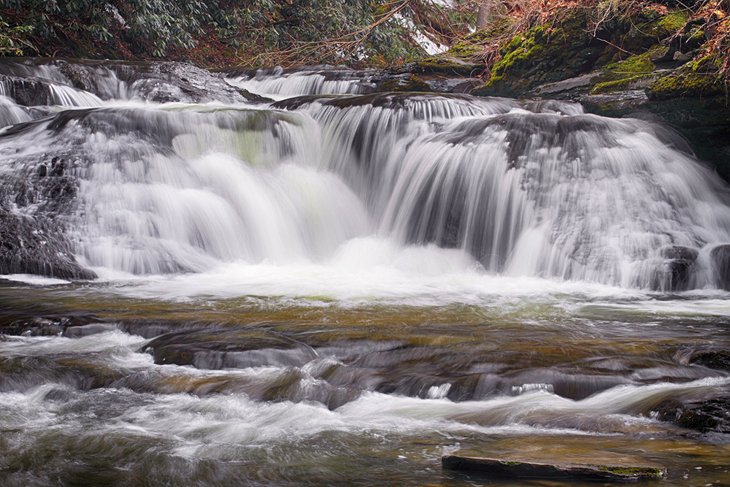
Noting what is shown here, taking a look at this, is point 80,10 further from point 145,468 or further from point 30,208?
point 145,468

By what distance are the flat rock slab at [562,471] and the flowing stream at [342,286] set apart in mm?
109

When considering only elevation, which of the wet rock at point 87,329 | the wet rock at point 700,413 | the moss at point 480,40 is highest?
the moss at point 480,40

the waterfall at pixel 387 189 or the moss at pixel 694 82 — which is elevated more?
the moss at pixel 694 82

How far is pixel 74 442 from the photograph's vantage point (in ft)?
12.2

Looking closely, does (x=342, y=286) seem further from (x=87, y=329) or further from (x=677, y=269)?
(x=677, y=269)

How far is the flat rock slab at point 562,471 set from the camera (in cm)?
308

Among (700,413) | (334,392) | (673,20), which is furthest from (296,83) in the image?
(700,413)

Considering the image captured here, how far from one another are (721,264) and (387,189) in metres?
3.96

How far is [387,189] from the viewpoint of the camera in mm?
10125

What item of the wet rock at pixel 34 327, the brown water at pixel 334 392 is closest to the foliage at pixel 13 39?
the brown water at pixel 334 392

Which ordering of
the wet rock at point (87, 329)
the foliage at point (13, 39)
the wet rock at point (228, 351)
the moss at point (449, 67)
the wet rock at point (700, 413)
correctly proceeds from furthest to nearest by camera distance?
the moss at point (449, 67), the foliage at point (13, 39), the wet rock at point (87, 329), the wet rock at point (228, 351), the wet rock at point (700, 413)

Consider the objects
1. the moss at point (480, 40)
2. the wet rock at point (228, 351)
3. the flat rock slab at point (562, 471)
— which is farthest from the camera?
the moss at point (480, 40)

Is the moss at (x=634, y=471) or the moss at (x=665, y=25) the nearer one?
the moss at (x=634, y=471)

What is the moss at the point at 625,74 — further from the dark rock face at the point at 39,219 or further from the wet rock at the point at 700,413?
the wet rock at the point at 700,413
